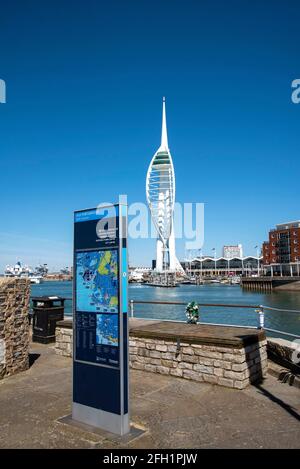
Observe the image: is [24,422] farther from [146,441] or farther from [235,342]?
[235,342]

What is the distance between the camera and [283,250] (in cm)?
11594

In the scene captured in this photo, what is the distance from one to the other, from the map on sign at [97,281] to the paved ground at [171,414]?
1.65 metres

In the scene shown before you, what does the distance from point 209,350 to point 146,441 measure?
8.72 ft

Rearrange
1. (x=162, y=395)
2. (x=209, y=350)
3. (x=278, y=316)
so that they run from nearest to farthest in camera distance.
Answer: (x=162, y=395), (x=209, y=350), (x=278, y=316)

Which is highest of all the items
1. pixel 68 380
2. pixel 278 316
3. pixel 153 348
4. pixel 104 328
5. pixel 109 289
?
pixel 109 289

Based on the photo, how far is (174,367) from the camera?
7.67 metres

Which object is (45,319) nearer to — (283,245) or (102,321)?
(102,321)

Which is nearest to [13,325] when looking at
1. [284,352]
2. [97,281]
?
[97,281]

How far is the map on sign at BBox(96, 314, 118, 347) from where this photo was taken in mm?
5242

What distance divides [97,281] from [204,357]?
293 cm

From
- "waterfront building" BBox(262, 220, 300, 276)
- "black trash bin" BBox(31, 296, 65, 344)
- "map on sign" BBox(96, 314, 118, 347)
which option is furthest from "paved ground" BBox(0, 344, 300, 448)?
"waterfront building" BBox(262, 220, 300, 276)

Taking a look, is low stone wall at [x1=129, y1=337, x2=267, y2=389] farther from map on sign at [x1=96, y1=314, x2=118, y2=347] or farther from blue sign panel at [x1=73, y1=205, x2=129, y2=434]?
map on sign at [x1=96, y1=314, x2=118, y2=347]

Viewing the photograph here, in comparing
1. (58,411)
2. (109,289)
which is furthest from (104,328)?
(58,411)

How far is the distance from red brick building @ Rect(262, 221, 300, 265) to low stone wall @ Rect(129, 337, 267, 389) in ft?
357
